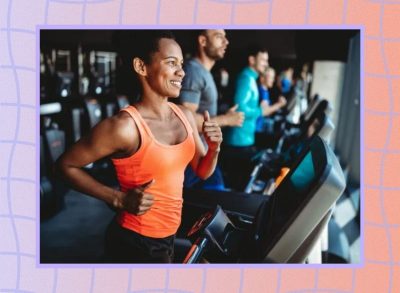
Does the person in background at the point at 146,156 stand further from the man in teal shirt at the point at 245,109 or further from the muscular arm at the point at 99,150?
the man in teal shirt at the point at 245,109

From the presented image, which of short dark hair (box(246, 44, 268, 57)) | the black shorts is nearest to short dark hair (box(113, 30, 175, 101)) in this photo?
the black shorts

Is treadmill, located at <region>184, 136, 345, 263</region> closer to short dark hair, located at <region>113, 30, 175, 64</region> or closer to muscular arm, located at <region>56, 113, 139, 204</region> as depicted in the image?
muscular arm, located at <region>56, 113, 139, 204</region>

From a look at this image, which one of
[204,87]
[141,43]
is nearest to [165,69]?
[141,43]

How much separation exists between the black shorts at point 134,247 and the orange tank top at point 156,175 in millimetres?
18

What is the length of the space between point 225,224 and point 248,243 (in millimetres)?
101

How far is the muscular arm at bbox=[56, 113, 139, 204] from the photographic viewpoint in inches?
42.6

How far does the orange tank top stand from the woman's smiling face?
0.09 m

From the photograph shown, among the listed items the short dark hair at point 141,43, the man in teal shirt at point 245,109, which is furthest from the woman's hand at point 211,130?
the man in teal shirt at point 245,109

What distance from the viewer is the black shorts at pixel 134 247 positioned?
3.91ft

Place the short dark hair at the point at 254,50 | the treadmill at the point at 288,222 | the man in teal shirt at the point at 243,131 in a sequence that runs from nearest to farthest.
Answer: the treadmill at the point at 288,222 < the man in teal shirt at the point at 243,131 < the short dark hair at the point at 254,50

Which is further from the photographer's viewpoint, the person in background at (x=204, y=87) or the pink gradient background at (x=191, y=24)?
the person in background at (x=204, y=87)

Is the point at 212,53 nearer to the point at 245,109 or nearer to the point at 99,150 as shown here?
the point at 245,109

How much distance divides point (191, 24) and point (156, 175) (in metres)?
0.44

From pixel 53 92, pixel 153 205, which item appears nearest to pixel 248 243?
pixel 153 205
